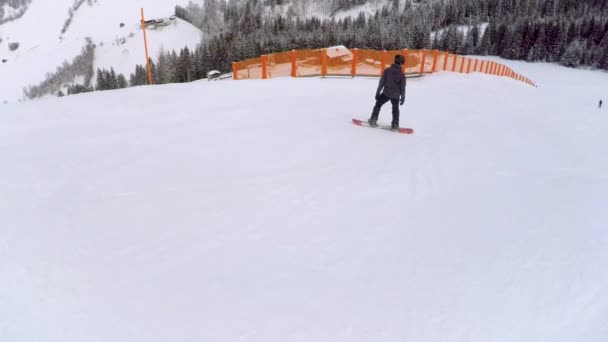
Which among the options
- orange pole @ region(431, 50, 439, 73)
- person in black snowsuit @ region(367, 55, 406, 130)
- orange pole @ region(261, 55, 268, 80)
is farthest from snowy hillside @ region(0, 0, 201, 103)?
person in black snowsuit @ region(367, 55, 406, 130)

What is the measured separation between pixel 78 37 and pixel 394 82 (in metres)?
144

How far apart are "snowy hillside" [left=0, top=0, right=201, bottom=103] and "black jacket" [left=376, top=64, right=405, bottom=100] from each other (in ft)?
339

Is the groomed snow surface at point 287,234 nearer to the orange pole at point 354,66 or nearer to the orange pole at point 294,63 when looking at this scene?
the orange pole at point 294,63

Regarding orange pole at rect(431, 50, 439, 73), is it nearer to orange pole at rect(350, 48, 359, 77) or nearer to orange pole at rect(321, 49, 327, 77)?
orange pole at rect(350, 48, 359, 77)

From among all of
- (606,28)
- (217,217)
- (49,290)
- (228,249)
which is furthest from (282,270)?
(606,28)

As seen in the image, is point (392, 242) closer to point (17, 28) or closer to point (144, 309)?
point (144, 309)

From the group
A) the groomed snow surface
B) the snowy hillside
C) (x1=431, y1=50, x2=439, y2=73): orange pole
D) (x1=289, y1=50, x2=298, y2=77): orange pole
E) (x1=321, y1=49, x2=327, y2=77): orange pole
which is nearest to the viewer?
the groomed snow surface

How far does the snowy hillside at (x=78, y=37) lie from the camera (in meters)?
102

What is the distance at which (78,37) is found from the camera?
121 meters

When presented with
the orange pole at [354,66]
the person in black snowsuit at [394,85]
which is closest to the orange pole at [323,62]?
the orange pole at [354,66]

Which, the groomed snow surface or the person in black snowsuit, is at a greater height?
the person in black snowsuit

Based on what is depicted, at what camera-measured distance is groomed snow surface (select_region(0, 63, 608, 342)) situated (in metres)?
2.63

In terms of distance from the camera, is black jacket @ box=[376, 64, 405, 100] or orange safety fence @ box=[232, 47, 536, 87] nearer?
black jacket @ box=[376, 64, 405, 100]

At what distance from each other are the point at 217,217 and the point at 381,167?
2784 mm
